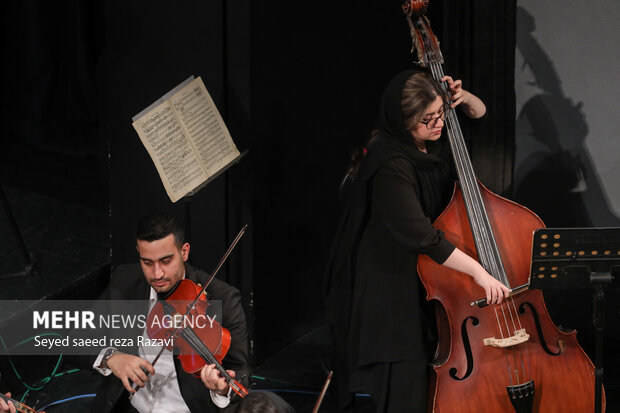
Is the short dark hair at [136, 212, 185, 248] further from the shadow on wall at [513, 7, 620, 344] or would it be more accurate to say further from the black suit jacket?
the shadow on wall at [513, 7, 620, 344]

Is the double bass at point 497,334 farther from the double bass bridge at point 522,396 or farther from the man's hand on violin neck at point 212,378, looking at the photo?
the man's hand on violin neck at point 212,378

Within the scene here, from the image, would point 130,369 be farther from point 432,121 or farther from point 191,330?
point 432,121

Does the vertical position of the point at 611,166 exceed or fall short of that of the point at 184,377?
it exceeds it

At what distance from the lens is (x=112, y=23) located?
4.34 metres

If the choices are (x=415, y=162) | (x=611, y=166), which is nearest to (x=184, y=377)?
→ (x=415, y=162)

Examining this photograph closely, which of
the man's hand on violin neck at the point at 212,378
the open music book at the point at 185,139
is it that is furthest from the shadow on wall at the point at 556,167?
the man's hand on violin neck at the point at 212,378

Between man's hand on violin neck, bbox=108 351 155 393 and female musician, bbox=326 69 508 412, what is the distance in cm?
86

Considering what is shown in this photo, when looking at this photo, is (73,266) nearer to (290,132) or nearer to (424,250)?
(290,132)

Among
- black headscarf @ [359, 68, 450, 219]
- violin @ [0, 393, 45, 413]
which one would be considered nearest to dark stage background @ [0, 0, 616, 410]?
black headscarf @ [359, 68, 450, 219]

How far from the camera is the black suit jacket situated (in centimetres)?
325

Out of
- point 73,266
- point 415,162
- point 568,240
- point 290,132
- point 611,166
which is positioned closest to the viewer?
point 568,240

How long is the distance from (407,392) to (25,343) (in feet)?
6.10

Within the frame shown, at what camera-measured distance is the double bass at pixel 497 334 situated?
132 inches

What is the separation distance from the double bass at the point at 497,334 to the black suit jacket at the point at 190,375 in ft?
2.18
